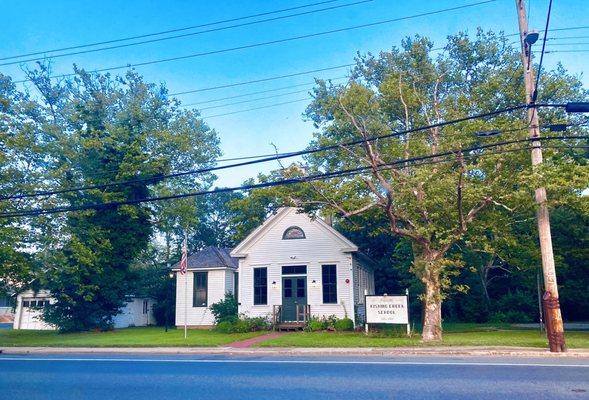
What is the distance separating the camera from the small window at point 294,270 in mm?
25850

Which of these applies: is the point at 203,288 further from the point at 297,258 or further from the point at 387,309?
the point at 387,309

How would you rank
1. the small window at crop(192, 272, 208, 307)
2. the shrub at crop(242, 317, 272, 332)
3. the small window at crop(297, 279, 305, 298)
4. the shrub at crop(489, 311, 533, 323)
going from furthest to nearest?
the shrub at crop(489, 311, 533, 323) < the small window at crop(192, 272, 208, 307) < the small window at crop(297, 279, 305, 298) < the shrub at crop(242, 317, 272, 332)

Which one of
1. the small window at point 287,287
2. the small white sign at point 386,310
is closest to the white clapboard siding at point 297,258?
the small window at point 287,287

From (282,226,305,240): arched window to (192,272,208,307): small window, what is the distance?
6.57m

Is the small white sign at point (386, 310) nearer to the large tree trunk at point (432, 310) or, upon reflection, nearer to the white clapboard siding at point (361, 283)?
the large tree trunk at point (432, 310)

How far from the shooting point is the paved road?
27.2ft

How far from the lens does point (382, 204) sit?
1838 centimetres

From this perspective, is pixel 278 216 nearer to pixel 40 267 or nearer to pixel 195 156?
pixel 40 267

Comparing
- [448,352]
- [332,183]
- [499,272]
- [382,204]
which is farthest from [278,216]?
[499,272]

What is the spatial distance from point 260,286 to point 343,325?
5078 millimetres

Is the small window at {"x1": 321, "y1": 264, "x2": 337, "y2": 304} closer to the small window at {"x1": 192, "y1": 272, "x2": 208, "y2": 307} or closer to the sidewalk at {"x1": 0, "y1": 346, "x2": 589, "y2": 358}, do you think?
the small window at {"x1": 192, "y1": 272, "x2": 208, "y2": 307}

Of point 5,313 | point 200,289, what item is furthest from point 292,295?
point 5,313

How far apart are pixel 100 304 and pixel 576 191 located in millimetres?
23374

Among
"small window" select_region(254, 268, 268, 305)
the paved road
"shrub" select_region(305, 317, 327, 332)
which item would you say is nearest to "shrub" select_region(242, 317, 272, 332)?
"small window" select_region(254, 268, 268, 305)
